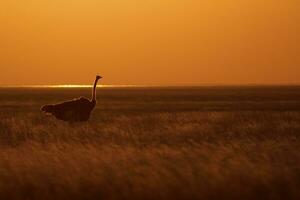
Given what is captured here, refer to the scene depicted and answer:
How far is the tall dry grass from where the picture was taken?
10828 millimetres

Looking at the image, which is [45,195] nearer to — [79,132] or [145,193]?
[145,193]

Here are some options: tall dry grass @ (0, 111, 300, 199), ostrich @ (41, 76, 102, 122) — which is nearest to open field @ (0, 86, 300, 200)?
tall dry grass @ (0, 111, 300, 199)

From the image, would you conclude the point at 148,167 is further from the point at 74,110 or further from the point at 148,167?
the point at 74,110

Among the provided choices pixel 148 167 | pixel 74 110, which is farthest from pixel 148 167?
pixel 74 110

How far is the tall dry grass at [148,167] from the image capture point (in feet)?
35.5

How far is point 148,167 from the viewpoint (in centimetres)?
1301

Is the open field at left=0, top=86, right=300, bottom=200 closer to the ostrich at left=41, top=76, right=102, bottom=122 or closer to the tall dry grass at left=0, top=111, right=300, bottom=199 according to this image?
the tall dry grass at left=0, top=111, right=300, bottom=199

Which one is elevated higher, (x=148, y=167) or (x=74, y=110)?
(x=74, y=110)

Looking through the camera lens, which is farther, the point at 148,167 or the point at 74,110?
the point at 74,110

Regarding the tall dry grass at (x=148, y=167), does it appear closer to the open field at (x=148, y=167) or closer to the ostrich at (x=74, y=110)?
the open field at (x=148, y=167)

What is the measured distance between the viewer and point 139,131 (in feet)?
77.0

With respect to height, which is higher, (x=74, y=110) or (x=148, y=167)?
(x=74, y=110)

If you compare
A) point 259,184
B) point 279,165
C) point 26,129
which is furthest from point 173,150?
point 26,129

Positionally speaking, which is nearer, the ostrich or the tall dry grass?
the tall dry grass
